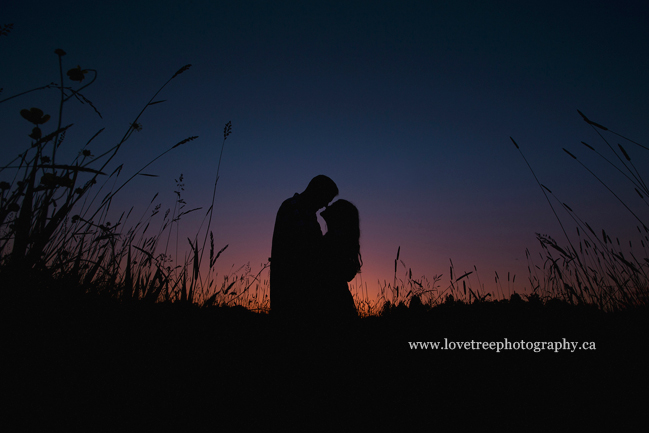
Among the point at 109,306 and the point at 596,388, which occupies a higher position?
the point at 109,306

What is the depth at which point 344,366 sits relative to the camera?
49.7 inches

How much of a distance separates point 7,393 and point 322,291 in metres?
2.02

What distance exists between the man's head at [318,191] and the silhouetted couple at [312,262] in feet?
0.04

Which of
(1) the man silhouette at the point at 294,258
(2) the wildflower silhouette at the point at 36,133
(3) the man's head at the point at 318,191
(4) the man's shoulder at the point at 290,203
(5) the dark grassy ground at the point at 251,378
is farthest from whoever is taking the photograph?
(3) the man's head at the point at 318,191

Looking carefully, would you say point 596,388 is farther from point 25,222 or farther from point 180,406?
point 25,222

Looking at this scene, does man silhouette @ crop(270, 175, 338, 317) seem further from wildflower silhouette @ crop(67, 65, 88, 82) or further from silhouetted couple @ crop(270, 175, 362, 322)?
wildflower silhouette @ crop(67, 65, 88, 82)

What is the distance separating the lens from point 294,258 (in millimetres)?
2576

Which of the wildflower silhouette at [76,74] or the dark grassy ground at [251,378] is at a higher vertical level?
the wildflower silhouette at [76,74]

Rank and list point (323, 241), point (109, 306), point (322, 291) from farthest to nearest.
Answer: point (323, 241), point (322, 291), point (109, 306)

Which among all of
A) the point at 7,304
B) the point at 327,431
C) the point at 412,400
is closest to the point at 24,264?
the point at 7,304

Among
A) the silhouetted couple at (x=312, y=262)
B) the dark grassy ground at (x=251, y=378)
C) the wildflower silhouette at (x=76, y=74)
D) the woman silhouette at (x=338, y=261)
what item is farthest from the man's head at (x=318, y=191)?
the wildflower silhouette at (x=76, y=74)

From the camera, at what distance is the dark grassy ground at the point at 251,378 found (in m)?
0.71

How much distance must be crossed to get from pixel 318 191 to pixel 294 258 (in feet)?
2.85

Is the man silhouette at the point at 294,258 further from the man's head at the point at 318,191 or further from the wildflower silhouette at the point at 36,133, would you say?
the wildflower silhouette at the point at 36,133
